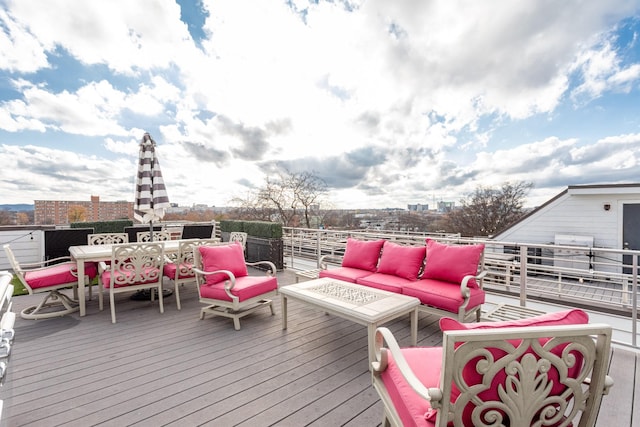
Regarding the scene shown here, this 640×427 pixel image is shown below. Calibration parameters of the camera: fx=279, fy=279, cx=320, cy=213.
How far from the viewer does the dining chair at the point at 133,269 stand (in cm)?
350

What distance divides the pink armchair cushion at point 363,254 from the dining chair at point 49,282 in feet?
11.9

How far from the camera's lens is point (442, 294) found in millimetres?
2920

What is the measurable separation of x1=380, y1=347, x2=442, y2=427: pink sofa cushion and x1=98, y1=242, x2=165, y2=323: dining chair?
3375mm

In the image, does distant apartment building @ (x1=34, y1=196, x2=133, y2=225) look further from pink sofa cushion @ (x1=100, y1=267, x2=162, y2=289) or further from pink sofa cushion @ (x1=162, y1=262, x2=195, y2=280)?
pink sofa cushion @ (x1=100, y1=267, x2=162, y2=289)

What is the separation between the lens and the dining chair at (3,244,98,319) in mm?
3350

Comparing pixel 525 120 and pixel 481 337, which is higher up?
pixel 525 120

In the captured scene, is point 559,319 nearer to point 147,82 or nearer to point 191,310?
point 191,310

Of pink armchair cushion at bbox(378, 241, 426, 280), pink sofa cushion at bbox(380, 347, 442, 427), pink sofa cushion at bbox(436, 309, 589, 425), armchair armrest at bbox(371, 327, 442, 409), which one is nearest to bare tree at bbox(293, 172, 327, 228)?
pink armchair cushion at bbox(378, 241, 426, 280)

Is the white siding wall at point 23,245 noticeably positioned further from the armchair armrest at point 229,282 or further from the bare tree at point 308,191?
the bare tree at point 308,191

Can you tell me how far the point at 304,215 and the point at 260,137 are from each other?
3.57 metres

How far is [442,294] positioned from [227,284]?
2383 mm

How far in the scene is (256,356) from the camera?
2.60m

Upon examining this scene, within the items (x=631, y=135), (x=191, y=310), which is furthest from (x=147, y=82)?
(x=631, y=135)

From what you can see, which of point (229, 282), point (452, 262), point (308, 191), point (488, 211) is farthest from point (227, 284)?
point (488, 211)
